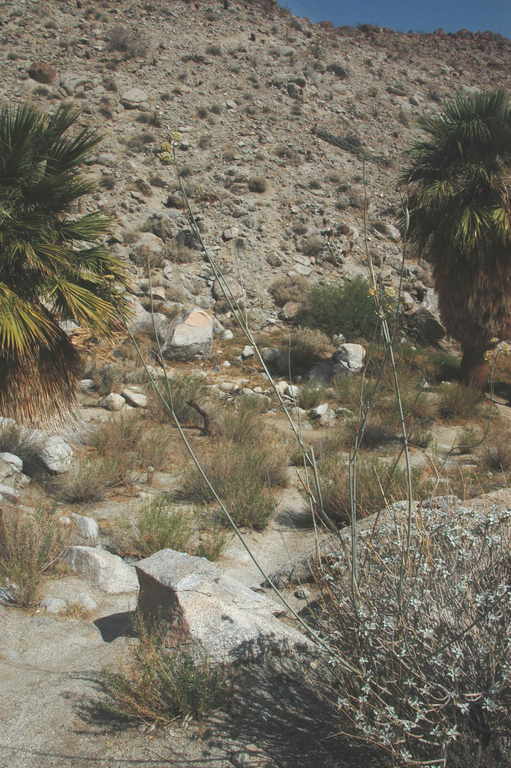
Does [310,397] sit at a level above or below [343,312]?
below

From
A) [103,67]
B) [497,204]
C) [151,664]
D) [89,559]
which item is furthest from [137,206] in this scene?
[151,664]

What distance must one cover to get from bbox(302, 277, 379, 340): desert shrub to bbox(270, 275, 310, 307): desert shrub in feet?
3.57

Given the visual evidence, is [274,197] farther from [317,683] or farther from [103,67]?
[317,683]

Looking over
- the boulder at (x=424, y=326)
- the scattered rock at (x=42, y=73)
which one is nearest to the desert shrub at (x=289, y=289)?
the boulder at (x=424, y=326)

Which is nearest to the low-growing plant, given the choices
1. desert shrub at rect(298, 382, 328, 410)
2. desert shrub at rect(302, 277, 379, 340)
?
desert shrub at rect(302, 277, 379, 340)

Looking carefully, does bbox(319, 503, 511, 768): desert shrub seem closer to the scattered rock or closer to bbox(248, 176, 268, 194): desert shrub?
bbox(248, 176, 268, 194): desert shrub

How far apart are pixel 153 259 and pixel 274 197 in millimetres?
6912

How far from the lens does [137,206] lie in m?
19.6

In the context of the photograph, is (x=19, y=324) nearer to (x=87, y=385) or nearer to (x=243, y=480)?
(x=243, y=480)

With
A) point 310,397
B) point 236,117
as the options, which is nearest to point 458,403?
point 310,397

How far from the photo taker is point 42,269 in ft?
16.8

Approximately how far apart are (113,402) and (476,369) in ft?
22.9

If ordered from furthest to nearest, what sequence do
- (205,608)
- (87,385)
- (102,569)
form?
1. (87,385)
2. (102,569)
3. (205,608)

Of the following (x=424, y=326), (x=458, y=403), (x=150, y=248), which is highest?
(x=150, y=248)
